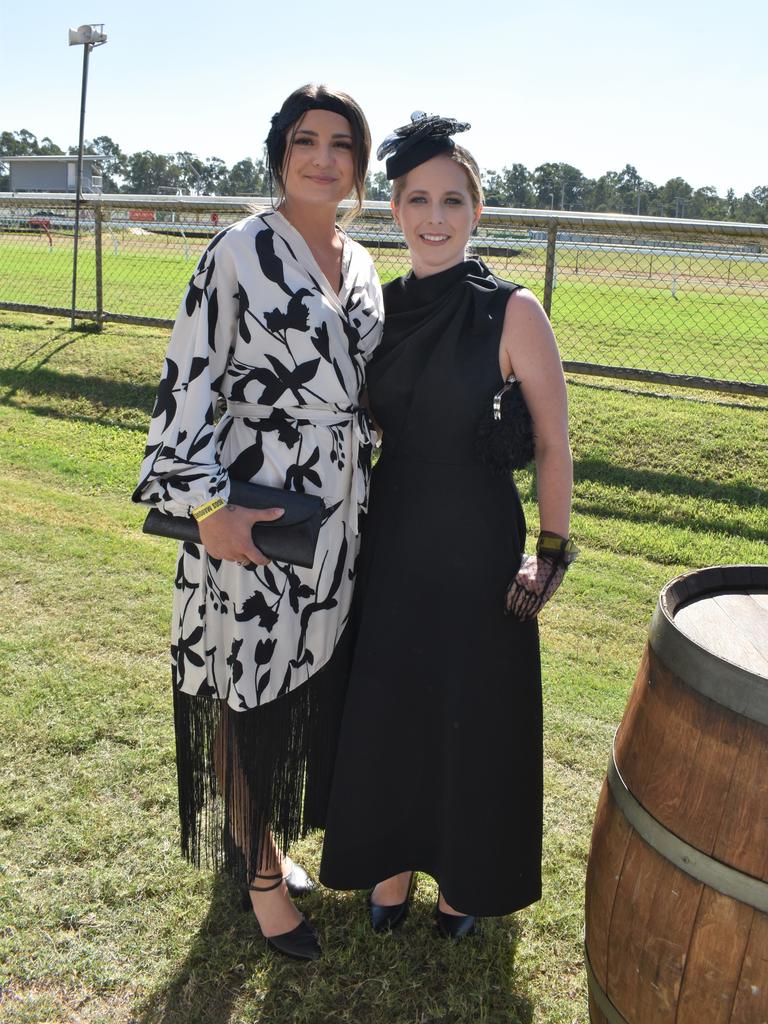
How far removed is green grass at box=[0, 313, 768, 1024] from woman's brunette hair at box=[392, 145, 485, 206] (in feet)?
6.49

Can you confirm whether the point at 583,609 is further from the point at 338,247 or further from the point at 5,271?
the point at 5,271

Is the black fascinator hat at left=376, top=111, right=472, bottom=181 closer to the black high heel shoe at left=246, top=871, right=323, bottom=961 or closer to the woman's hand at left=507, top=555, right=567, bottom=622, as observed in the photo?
the woman's hand at left=507, top=555, right=567, bottom=622

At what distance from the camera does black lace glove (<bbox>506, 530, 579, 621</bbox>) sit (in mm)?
2164

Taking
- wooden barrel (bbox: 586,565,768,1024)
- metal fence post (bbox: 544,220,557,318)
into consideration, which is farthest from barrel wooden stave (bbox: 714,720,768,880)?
metal fence post (bbox: 544,220,557,318)

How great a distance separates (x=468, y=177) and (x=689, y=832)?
1.54 meters

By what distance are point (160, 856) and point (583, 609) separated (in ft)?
8.09

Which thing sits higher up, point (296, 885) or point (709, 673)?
point (709, 673)

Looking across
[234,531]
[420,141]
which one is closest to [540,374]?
[420,141]

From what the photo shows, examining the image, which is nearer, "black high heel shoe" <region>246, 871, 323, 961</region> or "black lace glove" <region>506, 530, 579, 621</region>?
"black lace glove" <region>506, 530, 579, 621</region>

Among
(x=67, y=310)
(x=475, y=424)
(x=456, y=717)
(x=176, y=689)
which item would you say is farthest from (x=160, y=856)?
(x=67, y=310)

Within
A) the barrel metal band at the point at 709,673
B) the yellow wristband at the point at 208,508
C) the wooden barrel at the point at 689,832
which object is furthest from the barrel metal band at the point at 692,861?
the yellow wristband at the point at 208,508

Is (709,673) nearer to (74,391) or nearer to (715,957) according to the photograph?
(715,957)

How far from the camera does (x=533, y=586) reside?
2162 millimetres

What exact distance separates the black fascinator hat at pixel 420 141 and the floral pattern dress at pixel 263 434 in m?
0.30
